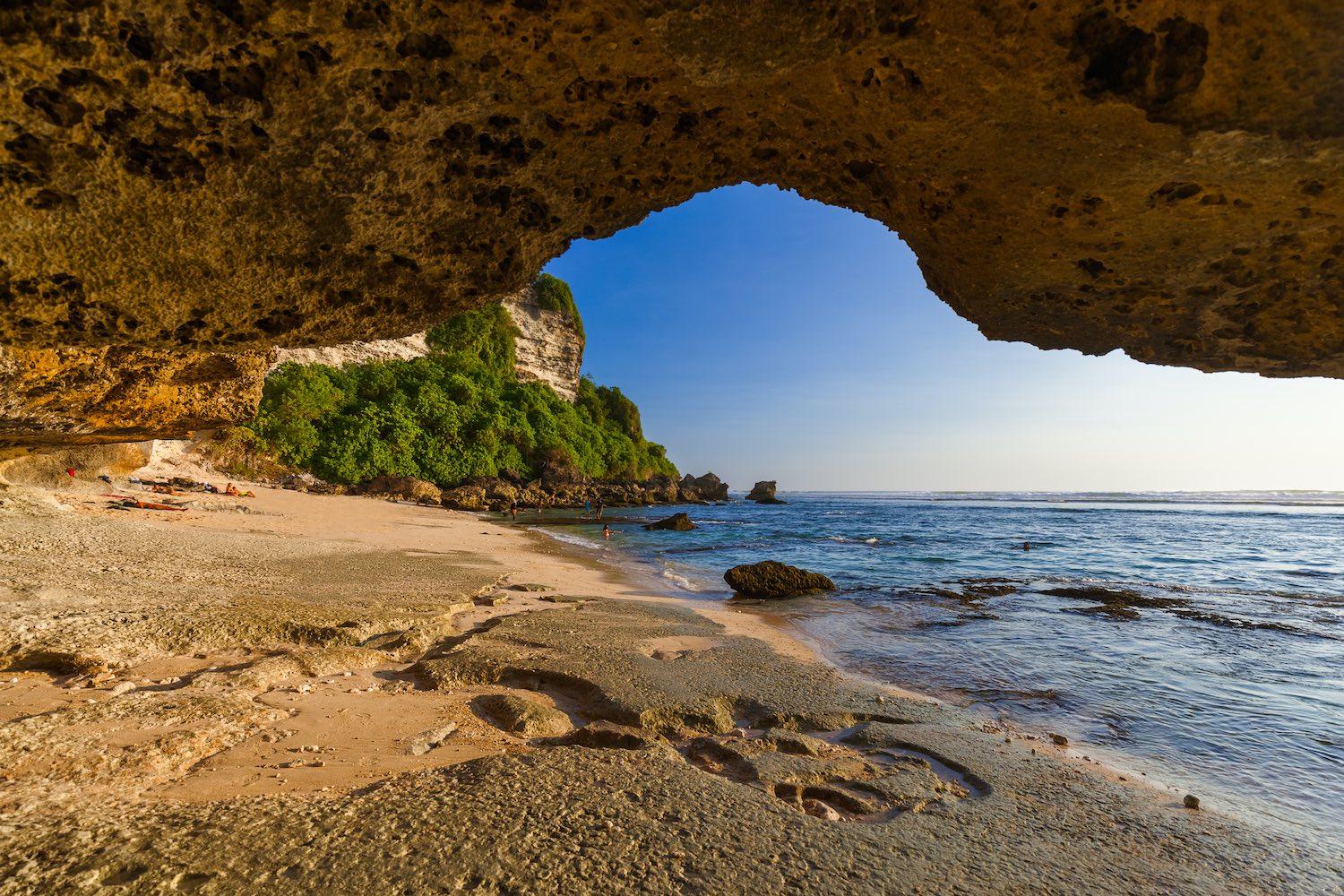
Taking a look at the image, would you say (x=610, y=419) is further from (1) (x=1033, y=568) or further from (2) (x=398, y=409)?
A: (1) (x=1033, y=568)

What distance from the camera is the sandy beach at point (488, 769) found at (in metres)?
2.00

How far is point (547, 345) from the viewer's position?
161 ft

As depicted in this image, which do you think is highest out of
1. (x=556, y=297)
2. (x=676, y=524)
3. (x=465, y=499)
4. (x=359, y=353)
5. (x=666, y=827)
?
(x=556, y=297)

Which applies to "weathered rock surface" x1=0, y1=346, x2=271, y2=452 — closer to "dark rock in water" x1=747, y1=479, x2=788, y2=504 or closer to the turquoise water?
the turquoise water

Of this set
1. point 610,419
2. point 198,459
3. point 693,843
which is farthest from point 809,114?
point 610,419

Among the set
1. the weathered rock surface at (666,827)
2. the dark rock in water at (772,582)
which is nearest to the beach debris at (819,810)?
→ the weathered rock surface at (666,827)

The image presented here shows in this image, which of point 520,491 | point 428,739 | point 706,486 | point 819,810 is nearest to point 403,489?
point 520,491

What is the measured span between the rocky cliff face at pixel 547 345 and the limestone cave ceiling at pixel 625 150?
150ft

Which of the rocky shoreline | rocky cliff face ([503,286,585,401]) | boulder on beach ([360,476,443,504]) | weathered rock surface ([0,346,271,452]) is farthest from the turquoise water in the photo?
rocky cliff face ([503,286,585,401])

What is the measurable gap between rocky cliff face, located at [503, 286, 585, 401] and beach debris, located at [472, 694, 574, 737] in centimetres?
4502

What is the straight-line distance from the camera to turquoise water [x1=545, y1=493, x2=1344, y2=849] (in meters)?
4.14

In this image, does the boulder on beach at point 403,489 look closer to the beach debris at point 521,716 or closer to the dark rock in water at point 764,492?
the beach debris at point 521,716

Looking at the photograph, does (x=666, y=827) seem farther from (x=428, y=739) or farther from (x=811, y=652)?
(x=811, y=652)

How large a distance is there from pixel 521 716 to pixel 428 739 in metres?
0.55
